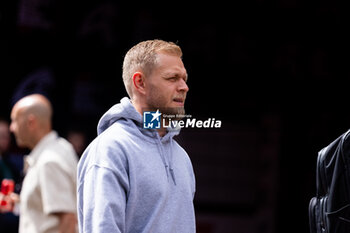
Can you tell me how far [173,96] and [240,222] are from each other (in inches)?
297

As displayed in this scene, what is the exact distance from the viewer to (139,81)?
110 inches

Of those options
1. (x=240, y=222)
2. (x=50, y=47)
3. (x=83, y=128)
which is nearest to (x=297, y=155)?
(x=240, y=222)

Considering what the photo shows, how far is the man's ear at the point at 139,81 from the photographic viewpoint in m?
2.79

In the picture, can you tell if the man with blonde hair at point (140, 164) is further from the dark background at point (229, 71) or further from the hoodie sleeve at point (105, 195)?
the dark background at point (229, 71)

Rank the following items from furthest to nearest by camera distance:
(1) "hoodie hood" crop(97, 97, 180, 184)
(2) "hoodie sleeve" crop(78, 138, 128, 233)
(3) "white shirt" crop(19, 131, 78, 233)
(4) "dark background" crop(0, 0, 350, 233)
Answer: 1. (4) "dark background" crop(0, 0, 350, 233)
2. (3) "white shirt" crop(19, 131, 78, 233)
3. (1) "hoodie hood" crop(97, 97, 180, 184)
4. (2) "hoodie sleeve" crop(78, 138, 128, 233)

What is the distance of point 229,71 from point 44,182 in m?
5.33

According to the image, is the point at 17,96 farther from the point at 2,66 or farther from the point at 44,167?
the point at 44,167

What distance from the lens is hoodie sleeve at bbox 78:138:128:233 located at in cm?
249

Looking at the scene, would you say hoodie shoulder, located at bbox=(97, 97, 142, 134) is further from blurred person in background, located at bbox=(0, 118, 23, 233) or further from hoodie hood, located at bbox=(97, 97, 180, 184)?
blurred person in background, located at bbox=(0, 118, 23, 233)

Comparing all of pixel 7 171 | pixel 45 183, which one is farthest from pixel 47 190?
pixel 7 171

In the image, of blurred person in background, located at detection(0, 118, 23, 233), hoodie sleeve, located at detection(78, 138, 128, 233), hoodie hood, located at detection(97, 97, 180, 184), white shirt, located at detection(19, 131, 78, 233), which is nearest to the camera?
hoodie sleeve, located at detection(78, 138, 128, 233)

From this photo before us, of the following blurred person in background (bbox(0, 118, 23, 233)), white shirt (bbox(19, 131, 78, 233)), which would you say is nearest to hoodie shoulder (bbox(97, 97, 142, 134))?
white shirt (bbox(19, 131, 78, 233))

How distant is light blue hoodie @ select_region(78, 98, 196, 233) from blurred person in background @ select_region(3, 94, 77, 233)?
169cm

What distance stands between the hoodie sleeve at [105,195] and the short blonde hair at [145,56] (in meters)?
0.39
